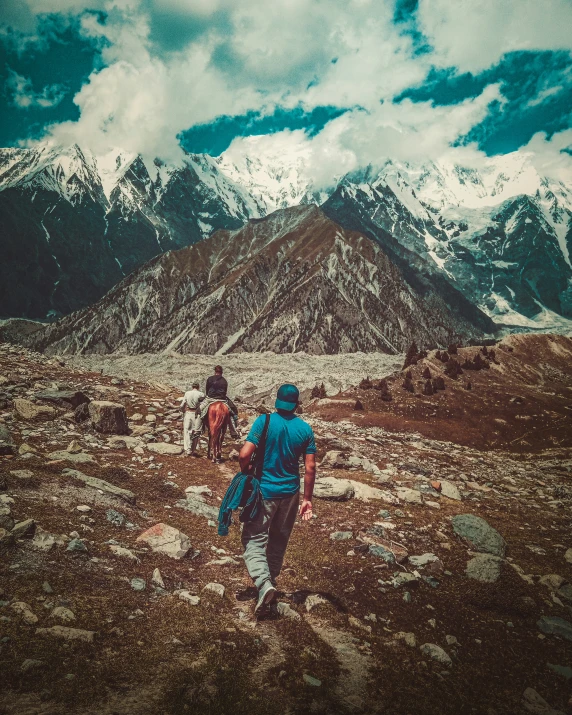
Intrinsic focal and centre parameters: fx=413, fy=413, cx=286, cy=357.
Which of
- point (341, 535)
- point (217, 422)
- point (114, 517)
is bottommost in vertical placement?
point (341, 535)

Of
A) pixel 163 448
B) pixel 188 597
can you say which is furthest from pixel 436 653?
pixel 163 448

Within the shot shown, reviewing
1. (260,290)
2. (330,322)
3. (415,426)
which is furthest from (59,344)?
(415,426)

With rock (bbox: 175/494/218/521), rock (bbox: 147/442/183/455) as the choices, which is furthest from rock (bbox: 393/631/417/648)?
rock (bbox: 147/442/183/455)

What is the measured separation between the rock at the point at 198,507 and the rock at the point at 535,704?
267 inches

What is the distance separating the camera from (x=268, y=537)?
6.80 meters

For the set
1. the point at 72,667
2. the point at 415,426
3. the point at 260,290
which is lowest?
the point at 415,426

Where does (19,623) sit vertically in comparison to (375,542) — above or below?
above

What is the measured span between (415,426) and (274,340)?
450 feet

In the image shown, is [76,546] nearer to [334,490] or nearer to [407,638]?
[407,638]

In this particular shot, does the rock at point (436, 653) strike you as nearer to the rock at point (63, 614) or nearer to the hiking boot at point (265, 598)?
the hiking boot at point (265, 598)

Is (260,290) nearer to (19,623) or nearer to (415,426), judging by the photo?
(415,426)

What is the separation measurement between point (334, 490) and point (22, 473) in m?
8.20

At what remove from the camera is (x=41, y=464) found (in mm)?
10359

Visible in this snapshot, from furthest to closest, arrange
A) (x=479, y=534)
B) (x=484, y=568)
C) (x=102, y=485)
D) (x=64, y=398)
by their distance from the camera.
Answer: (x=64, y=398)
(x=479, y=534)
(x=102, y=485)
(x=484, y=568)
